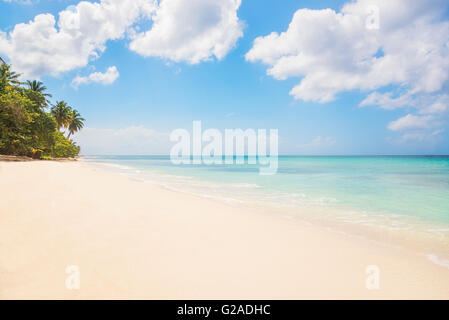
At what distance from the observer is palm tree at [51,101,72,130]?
156 feet

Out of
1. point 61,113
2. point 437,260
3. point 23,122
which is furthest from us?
point 61,113

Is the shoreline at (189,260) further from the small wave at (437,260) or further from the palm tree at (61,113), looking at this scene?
the palm tree at (61,113)

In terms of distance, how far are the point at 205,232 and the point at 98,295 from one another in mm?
2073

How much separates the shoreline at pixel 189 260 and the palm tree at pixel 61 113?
56.0m

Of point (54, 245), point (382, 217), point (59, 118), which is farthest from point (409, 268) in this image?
point (59, 118)

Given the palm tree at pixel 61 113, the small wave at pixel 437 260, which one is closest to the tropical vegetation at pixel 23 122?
the palm tree at pixel 61 113

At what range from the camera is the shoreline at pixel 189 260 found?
7.06ft

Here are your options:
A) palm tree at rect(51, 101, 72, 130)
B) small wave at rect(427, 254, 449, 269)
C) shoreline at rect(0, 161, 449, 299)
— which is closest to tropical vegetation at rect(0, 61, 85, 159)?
palm tree at rect(51, 101, 72, 130)

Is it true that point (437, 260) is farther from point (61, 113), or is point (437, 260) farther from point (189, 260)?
point (61, 113)

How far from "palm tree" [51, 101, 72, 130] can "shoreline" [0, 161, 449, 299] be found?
184ft

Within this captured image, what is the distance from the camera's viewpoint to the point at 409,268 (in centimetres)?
291

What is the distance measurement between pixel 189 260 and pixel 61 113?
198 feet

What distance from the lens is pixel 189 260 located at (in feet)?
9.02

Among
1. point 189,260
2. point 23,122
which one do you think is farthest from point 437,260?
point 23,122
